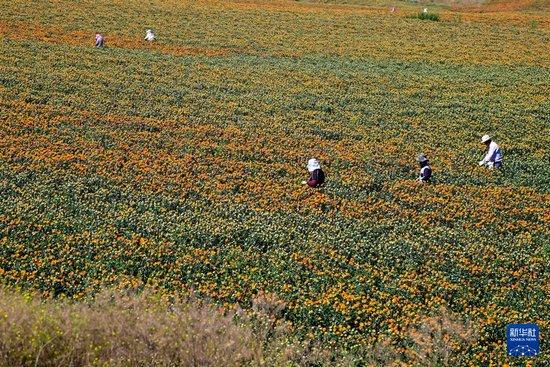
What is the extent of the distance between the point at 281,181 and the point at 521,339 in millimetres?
8922

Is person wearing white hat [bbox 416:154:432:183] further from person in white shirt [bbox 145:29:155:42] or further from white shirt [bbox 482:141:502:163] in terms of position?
person in white shirt [bbox 145:29:155:42]

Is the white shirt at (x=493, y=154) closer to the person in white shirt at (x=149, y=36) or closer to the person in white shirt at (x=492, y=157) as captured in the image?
the person in white shirt at (x=492, y=157)

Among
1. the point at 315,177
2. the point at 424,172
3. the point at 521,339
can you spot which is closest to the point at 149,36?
the point at 315,177

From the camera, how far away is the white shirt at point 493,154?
18.5 metres

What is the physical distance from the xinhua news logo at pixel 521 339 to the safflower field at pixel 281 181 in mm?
1144

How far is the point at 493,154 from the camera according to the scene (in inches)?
730

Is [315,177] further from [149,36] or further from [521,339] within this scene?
[149,36]

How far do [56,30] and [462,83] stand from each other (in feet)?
73.9

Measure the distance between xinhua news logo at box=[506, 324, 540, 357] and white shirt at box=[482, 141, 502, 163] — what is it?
1083cm

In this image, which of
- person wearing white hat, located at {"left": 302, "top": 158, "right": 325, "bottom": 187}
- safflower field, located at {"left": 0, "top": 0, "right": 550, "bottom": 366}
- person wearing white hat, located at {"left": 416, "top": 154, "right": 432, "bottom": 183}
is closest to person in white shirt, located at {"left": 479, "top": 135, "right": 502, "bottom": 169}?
safflower field, located at {"left": 0, "top": 0, "right": 550, "bottom": 366}

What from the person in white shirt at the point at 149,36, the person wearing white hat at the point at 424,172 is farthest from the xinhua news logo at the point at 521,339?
the person in white shirt at the point at 149,36

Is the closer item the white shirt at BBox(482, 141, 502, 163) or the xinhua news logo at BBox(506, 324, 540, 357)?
the xinhua news logo at BBox(506, 324, 540, 357)

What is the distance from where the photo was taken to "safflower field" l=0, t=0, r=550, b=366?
36.6 feet

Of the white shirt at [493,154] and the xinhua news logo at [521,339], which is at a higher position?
the white shirt at [493,154]
